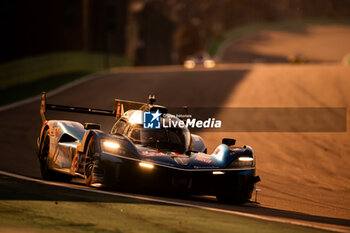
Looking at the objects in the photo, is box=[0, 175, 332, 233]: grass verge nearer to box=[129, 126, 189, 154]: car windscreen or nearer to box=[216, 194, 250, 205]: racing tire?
box=[216, 194, 250, 205]: racing tire

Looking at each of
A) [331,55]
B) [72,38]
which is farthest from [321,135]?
[331,55]

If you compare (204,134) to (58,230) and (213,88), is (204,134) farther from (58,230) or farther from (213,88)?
(58,230)

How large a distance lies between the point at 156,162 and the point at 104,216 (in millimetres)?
2948

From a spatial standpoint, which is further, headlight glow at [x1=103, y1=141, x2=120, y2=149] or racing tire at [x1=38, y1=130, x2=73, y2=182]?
racing tire at [x1=38, y1=130, x2=73, y2=182]

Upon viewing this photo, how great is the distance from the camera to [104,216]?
28.3ft

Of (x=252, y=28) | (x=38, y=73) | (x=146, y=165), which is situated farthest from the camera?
(x=252, y=28)

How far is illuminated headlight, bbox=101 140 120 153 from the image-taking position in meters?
11.7

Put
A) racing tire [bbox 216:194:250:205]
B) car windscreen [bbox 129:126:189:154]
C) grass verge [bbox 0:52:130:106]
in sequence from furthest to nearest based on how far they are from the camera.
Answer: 1. grass verge [bbox 0:52:130:106]
2. car windscreen [bbox 129:126:189:154]
3. racing tire [bbox 216:194:250:205]

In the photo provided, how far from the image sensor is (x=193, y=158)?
11969 mm

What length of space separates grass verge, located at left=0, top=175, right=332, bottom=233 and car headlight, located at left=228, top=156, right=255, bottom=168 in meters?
2.09

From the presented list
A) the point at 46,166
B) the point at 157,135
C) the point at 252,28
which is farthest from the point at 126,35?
the point at 157,135

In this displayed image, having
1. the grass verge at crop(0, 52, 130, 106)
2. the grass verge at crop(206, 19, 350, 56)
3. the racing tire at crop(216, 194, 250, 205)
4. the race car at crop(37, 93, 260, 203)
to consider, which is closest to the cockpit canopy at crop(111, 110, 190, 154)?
the race car at crop(37, 93, 260, 203)

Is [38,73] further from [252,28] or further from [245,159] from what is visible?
[252,28]

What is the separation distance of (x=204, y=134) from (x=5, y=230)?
15.4 metres
